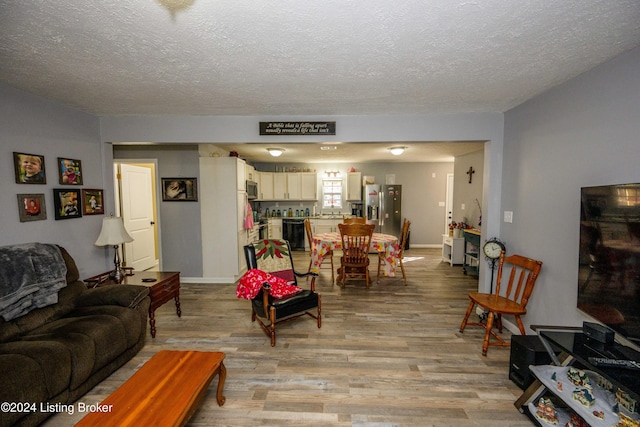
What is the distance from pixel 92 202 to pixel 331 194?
535 centimetres

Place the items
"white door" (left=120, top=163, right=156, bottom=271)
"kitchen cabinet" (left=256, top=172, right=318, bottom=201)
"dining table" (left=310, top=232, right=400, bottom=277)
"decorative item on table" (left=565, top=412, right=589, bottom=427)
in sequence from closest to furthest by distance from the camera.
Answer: "decorative item on table" (left=565, top=412, right=589, bottom=427) < "dining table" (left=310, top=232, right=400, bottom=277) < "white door" (left=120, top=163, right=156, bottom=271) < "kitchen cabinet" (left=256, top=172, right=318, bottom=201)

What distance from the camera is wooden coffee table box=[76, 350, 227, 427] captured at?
1350mm

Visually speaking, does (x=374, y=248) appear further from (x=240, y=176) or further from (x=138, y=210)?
(x=138, y=210)

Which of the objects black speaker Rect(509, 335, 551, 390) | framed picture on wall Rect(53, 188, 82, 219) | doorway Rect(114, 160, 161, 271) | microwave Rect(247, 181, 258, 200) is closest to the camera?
black speaker Rect(509, 335, 551, 390)

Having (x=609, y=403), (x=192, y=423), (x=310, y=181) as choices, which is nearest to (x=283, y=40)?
(x=192, y=423)

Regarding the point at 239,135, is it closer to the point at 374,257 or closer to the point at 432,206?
the point at 374,257

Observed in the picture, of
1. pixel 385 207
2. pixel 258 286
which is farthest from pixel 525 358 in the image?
pixel 385 207

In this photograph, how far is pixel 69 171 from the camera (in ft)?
9.26

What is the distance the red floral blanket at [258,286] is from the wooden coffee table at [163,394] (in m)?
0.87

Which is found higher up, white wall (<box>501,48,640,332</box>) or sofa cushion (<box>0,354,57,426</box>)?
white wall (<box>501,48,640,332</box>)

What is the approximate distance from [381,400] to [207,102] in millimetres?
3087

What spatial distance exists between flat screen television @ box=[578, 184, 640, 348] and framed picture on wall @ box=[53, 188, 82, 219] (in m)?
4.60

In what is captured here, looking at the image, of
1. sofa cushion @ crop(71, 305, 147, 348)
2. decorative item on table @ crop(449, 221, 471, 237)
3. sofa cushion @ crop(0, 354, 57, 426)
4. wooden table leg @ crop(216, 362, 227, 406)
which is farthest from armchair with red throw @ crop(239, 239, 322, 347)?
decorative item on table @ crop(449, 221, 471, 237)

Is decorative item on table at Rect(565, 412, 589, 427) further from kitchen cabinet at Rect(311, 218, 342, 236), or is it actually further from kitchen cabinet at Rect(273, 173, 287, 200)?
kitchen cabinet at Rect(273, 173, 287, 200)
